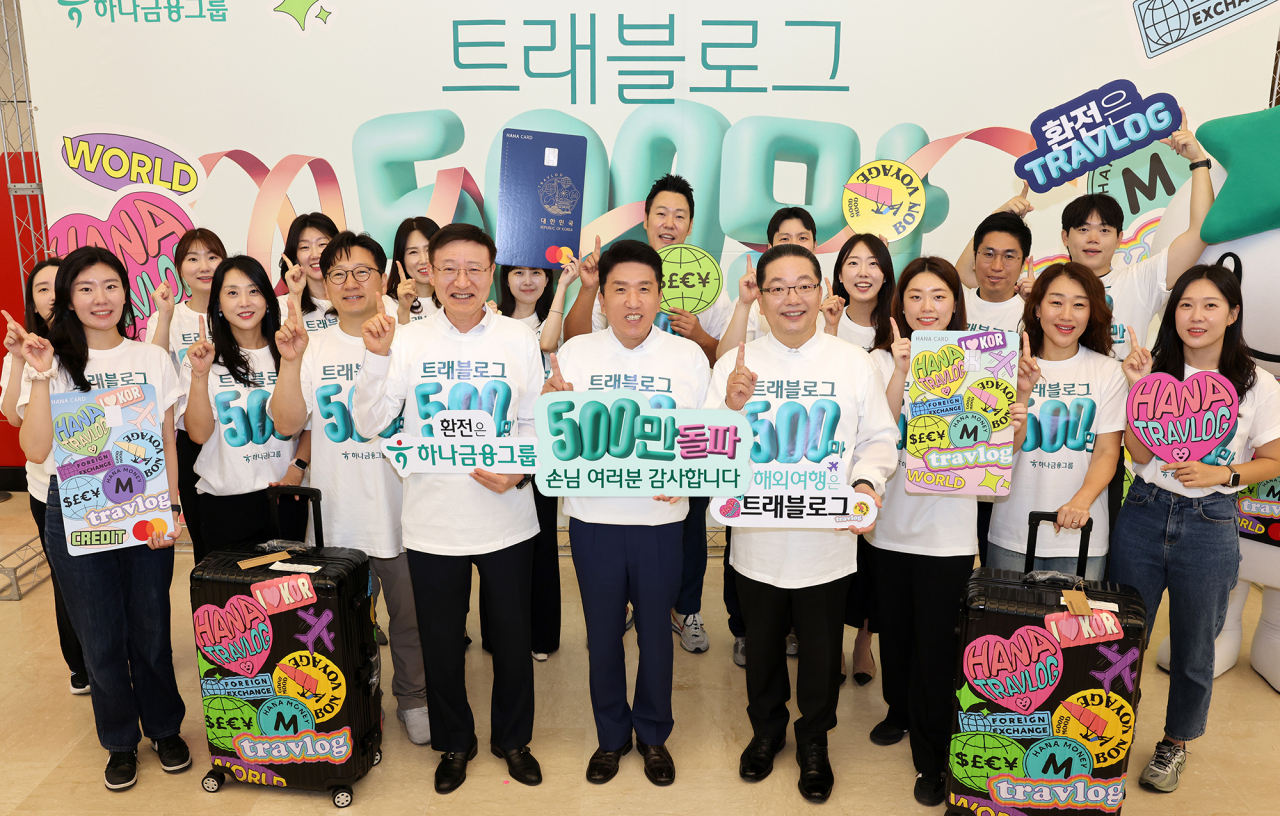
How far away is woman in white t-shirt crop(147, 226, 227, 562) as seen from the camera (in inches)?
118

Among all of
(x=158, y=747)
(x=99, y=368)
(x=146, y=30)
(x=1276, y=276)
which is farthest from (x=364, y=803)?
(x=146, y=30)

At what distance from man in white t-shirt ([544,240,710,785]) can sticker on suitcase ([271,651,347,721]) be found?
0.78m

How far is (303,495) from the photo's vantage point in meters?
2.58

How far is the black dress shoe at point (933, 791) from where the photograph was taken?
2545 millimetres

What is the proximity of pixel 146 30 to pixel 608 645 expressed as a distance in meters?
4.02

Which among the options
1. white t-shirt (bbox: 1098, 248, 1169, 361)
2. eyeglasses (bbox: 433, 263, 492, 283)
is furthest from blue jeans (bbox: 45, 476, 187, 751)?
white t-shirt (bbox: 1098, 248, 1169, 361)

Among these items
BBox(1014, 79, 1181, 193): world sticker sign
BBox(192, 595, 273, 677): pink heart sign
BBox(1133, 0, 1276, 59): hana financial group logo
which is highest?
BBox(1133, 0, 1276, 59): hana financial group logo

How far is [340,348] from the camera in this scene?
266 centimetres

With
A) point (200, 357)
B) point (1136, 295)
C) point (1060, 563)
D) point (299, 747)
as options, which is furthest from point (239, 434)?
point (1136, 295)

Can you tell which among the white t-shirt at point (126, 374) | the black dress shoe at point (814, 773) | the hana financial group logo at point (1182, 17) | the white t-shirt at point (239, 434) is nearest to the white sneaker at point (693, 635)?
the black dress shoe at point (814, 773)

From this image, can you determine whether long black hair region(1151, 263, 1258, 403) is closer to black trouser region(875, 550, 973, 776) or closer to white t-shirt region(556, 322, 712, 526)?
black trouser region(875, 550, 973, 776)

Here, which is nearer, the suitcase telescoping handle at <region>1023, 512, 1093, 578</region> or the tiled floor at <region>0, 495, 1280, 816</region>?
the suitcase telescoping handle at <region>1023, 512, 1093, 578</region>

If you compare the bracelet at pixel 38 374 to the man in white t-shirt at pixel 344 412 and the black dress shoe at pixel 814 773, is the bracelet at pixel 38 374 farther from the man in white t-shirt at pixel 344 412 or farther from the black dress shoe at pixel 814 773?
the black dress shoe at pixel 814 773

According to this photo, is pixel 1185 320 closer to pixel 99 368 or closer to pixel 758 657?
pixel 758 657
